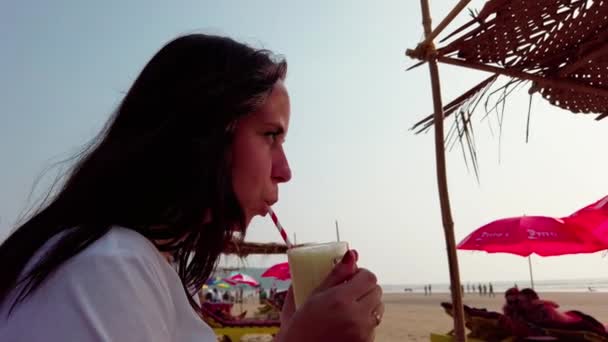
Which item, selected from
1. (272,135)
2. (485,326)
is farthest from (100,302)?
(485,326)

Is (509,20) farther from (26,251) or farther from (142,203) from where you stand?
(26,251)

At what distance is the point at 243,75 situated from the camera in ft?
3.48

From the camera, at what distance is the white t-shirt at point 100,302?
602 mm

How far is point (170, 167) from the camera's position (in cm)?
92

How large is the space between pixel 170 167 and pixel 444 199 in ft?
7.43

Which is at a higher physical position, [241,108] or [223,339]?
[241,108]

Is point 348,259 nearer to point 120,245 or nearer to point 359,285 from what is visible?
point 359,285

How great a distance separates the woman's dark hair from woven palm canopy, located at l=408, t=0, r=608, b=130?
1733 mm

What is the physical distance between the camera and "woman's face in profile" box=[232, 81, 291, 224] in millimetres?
991

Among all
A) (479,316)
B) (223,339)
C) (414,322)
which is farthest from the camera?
(414,322)

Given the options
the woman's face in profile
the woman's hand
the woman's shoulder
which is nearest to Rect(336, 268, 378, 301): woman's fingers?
the woman's hand

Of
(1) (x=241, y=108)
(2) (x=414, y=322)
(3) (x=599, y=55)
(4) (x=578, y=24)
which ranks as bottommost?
(2) (x=414, y=322)

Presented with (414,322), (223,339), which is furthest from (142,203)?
(414,322)

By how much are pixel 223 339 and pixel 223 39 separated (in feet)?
20.9
